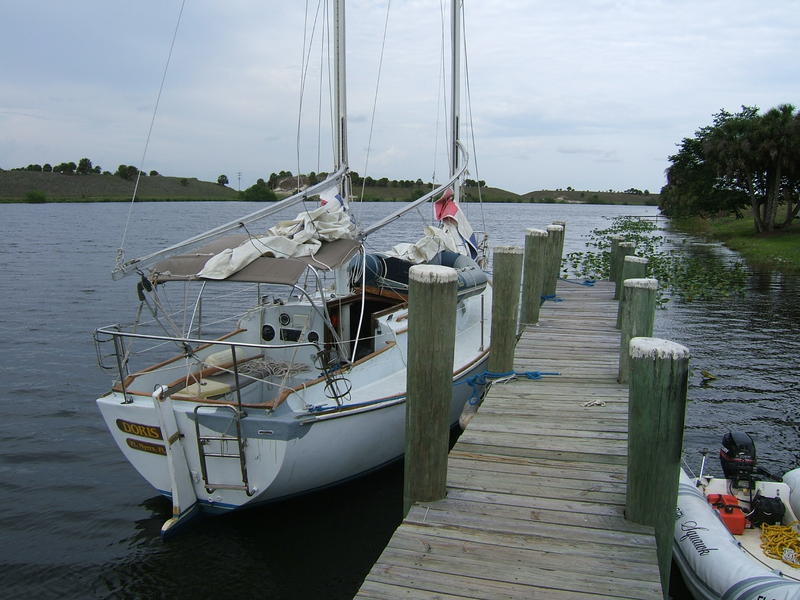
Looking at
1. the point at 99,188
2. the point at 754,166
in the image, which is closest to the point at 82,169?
the point at 99,188

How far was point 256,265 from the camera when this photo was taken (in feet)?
24.3

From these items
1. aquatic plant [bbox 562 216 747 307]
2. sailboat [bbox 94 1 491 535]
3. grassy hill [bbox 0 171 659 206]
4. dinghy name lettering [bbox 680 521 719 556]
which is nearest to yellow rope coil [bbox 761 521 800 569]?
dinghy name lettering [bbox 680 521 719 556]

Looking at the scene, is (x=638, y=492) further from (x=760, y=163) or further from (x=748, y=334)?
(x=760, y=163)

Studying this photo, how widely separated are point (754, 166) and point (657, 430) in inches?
1559

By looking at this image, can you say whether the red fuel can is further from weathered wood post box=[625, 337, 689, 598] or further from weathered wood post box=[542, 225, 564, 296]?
weathered wood post box=[542, 225, 564, 296]

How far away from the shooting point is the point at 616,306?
43.1 feet

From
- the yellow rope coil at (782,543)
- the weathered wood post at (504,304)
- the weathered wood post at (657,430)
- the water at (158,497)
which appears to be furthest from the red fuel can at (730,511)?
the water at (158,497)

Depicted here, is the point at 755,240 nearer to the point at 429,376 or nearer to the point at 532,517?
the point at 532,517

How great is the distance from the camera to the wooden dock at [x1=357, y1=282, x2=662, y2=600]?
4.00 meters

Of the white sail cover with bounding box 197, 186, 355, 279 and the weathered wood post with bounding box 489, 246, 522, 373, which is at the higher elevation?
the white sail cover with bounding box 197, 186, 355, 279

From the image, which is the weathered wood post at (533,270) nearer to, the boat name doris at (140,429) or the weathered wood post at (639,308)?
the weathered wood post at (639,308)

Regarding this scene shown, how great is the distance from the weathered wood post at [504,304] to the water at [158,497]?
2220 millimetres

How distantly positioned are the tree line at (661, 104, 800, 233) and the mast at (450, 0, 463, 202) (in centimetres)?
2848

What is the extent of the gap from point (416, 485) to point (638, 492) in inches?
64.3
